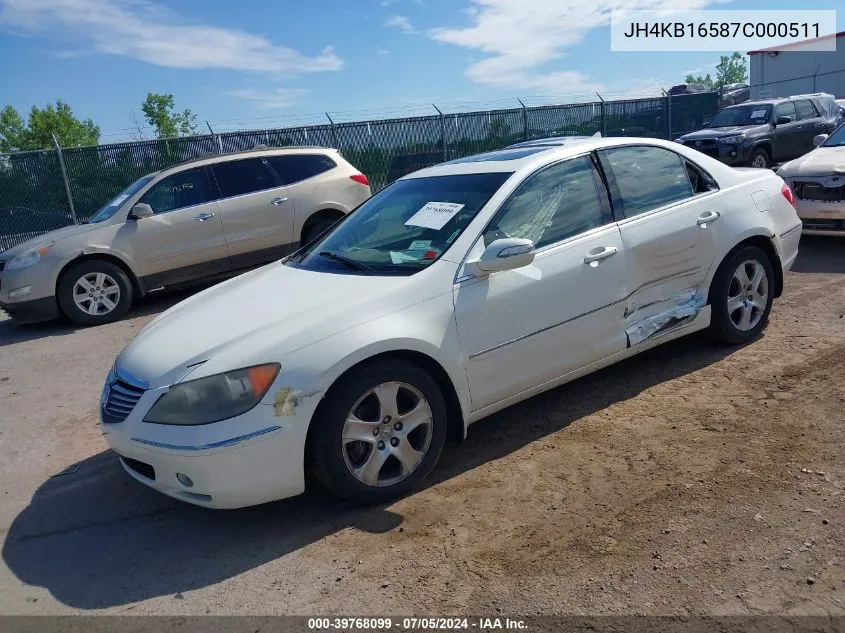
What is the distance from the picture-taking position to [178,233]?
342 inches

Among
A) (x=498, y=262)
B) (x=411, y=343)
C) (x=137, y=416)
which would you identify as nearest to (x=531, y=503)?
(x=411, y=343)

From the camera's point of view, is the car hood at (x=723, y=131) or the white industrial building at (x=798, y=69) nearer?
the car hood at (x=723, y=131)

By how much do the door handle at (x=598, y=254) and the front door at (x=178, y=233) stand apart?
5.96 meters

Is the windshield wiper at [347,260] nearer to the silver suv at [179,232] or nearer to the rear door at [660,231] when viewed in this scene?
the rear door at [660,231]

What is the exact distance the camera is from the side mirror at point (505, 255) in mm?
3703

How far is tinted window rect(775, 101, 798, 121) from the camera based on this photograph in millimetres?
15762

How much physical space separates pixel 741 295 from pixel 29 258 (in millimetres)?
7499

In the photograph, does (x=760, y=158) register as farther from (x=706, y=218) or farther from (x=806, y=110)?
(x=706, y=218)

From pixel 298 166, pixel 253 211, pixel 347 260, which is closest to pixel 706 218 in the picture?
pixel 347 260

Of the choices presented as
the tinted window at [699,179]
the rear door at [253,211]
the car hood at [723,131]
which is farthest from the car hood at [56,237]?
the car hood at [723,131]

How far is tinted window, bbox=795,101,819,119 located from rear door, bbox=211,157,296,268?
1293 cm

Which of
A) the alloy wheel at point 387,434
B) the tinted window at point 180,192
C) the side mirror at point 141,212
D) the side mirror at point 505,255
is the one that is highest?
the tinted window at point 180,192

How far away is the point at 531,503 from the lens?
11.3ft

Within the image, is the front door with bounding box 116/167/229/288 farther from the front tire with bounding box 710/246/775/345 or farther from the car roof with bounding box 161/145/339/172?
the front tire with bounding box 710/246/775/345
